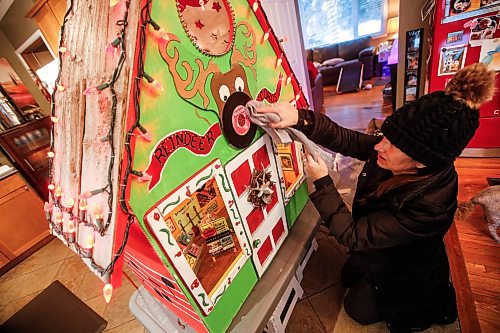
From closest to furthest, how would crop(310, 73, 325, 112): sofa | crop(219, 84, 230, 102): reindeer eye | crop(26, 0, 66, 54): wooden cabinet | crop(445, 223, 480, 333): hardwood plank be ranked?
crop(219, 84, 230, 102): reindeer eye, crop(445, 223, 480, 333): hardwood plank, crop(26, 0, 66, 54): wooden cabinet, crop(310, 73, 325, 112): sofa

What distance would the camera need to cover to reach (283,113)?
998 mm

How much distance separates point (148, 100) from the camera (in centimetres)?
61

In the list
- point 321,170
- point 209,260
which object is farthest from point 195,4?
point 209,260

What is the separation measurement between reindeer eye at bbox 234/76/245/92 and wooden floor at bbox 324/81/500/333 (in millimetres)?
1780

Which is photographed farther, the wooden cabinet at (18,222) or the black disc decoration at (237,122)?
the wooden cabinet at (18,222)

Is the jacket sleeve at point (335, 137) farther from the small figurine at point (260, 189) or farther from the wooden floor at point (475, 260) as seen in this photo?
the wooden floor at point (475, 260)

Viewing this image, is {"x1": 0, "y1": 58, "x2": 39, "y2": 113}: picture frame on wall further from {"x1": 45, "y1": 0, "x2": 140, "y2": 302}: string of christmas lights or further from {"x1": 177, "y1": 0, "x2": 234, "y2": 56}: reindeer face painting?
{"x1": 177, "y1": 0, "x2": 234, "y2": 56}: reindeer face painting

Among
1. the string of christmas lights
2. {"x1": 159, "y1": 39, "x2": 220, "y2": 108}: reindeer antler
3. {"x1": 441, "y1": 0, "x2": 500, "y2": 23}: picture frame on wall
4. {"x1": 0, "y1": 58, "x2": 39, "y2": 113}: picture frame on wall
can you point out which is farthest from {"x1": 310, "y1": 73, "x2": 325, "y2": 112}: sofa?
{"x1": 0, "y1": 58, "x2": 39, "y2": 113}: picture frame on wall

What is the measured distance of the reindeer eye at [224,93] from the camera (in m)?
0.81

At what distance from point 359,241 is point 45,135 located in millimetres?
4008

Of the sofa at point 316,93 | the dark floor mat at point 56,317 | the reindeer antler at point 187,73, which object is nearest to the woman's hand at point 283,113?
the reindeer antler at point 187,73

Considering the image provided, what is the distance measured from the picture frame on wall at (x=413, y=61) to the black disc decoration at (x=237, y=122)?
263 cm

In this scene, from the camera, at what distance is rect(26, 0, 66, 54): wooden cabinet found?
2271 mm

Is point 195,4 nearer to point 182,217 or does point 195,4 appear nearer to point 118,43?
point 118,43
